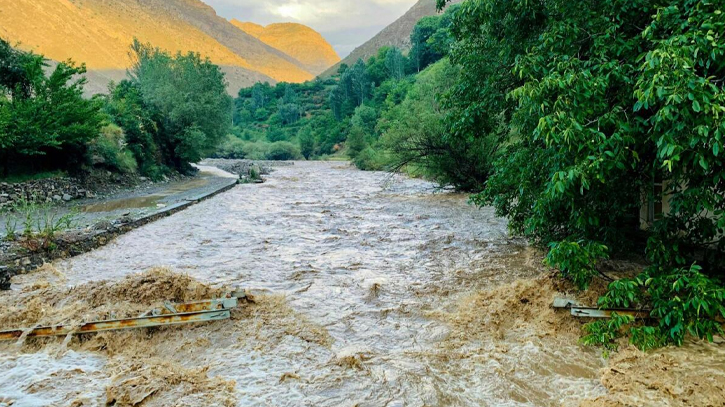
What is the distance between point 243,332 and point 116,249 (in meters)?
6.75

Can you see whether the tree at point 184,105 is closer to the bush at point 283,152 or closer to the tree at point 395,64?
the bush at point 283,152

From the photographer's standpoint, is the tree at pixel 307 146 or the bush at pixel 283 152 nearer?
the bush at pixel 283 152

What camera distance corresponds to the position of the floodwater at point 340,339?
443 cm

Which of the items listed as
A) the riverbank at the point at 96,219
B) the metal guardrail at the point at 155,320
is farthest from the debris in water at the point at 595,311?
the riverbank at the point at 96,219

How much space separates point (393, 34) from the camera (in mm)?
180500

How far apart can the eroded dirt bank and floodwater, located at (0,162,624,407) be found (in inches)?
0.8

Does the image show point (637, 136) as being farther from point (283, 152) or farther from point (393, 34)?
point (393, 34)

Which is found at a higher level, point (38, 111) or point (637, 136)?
point (38, 111)

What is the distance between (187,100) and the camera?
103ft

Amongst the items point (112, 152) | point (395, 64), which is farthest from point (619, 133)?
point (395, 64)

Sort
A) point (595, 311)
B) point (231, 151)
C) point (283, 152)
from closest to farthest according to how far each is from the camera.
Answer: point (595, 311), point (231, 151), point (283, 152)

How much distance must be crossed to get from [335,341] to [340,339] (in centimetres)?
8

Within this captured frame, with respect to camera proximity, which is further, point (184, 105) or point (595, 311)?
point (184, 105)

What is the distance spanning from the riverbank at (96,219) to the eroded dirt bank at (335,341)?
413 mm
